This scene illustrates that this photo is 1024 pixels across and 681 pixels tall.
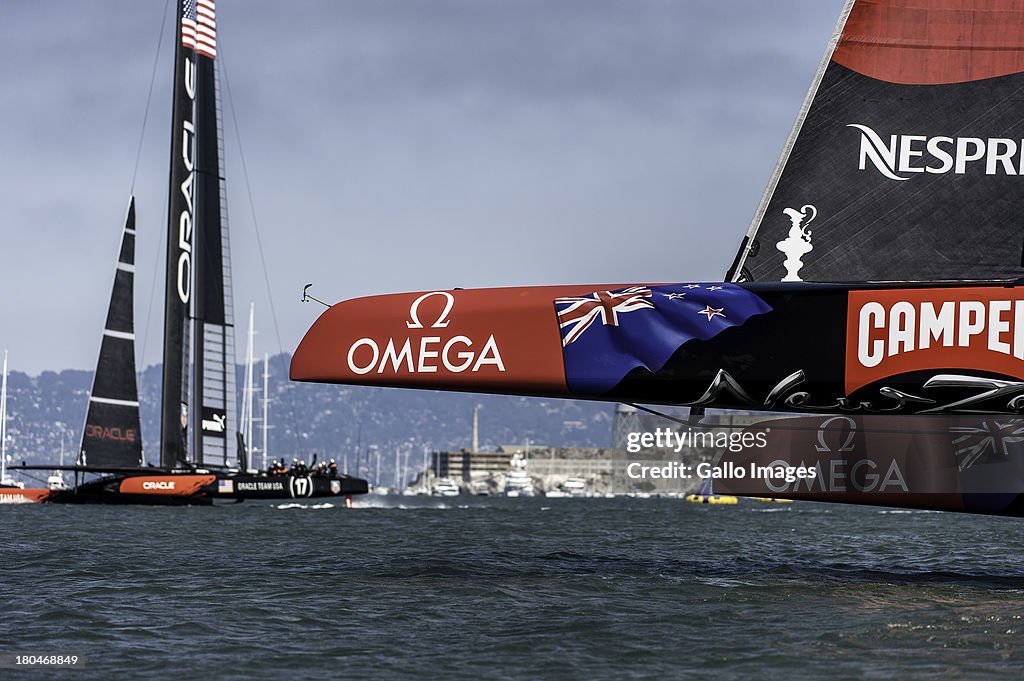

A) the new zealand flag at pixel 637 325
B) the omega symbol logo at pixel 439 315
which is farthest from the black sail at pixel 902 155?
the omega symbol logo at pixel 439 315

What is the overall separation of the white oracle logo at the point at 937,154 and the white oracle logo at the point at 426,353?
2.96 meters

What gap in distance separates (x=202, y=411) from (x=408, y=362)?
73.7 feet

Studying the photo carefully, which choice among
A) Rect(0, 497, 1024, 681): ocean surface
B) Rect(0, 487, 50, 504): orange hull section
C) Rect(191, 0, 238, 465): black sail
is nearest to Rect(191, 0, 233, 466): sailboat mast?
Rect(191, 0, 238, 465): black sail

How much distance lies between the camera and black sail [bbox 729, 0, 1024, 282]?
9.48 meters

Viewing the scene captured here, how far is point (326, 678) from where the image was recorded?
611 cm

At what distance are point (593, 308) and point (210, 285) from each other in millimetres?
22506

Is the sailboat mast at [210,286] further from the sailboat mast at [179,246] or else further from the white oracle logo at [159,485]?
the white oracle logo at [159,485]

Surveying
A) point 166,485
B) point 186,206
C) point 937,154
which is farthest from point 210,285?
point 937,154

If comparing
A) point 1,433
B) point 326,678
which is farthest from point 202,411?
point 326,678

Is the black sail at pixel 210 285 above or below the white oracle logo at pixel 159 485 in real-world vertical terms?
above

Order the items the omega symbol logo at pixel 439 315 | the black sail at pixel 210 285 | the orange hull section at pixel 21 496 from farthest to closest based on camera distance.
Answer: the orange hull section at pixel 21 496 < the black sail at pixel 210 285 < the omega symbol logo at pixel 439 315

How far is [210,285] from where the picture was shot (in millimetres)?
30422

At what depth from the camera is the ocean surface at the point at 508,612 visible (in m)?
6.47

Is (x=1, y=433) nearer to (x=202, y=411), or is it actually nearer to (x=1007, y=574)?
(x=202, y=411)
